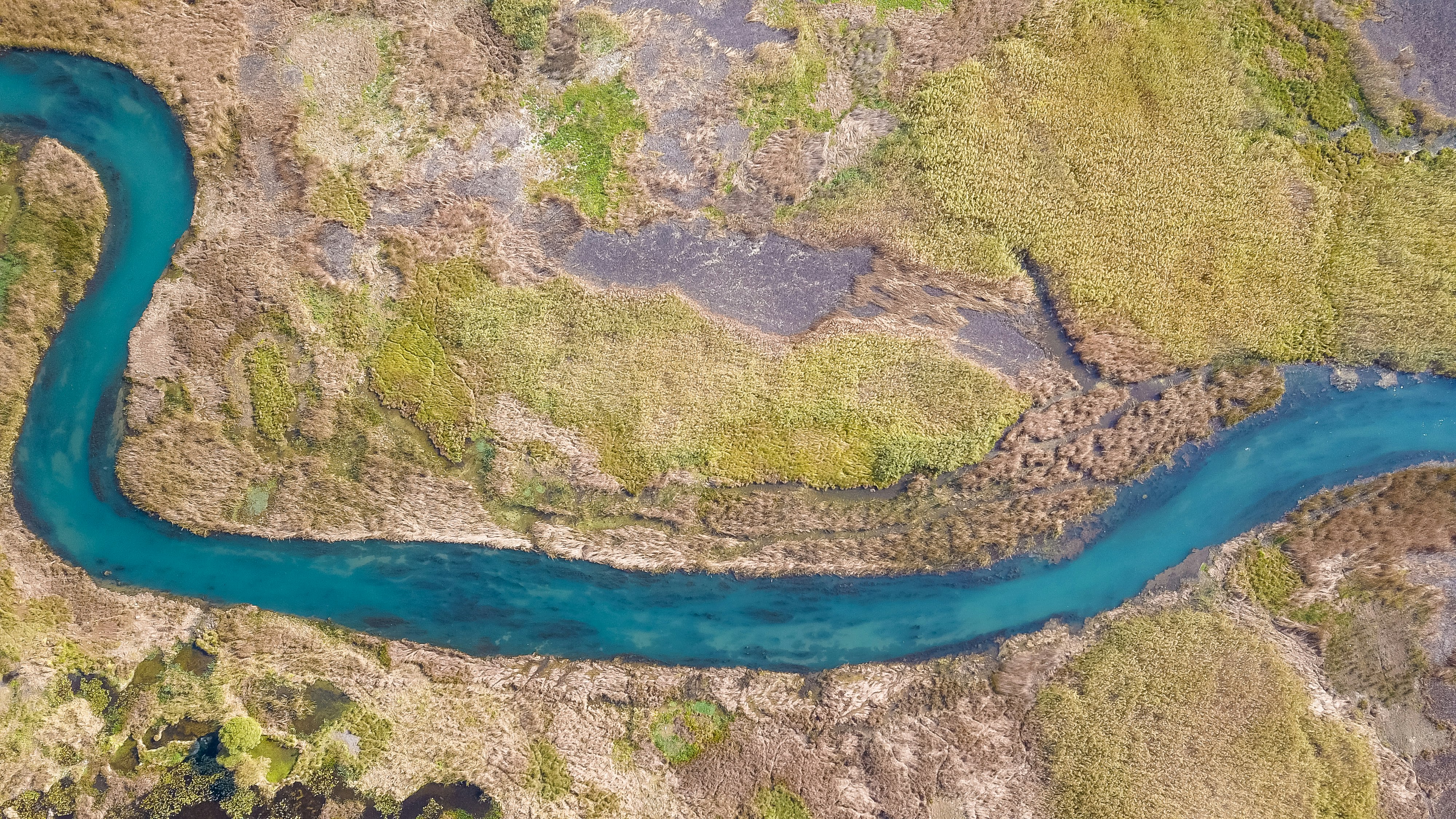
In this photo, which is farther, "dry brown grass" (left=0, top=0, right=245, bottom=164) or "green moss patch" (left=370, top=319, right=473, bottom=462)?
"green moss patch" (left=370, top=319, right=473, bottom=462)

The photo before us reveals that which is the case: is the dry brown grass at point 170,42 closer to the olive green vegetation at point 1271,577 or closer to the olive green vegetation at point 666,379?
the olive green vegetation at point 666,379

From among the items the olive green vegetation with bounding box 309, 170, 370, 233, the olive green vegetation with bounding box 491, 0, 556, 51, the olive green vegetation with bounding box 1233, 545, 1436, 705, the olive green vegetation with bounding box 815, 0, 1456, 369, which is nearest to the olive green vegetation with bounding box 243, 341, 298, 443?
the olive green vegetation with bounding box 309, 170, 370, 233

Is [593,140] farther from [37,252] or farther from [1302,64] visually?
[1302,64]

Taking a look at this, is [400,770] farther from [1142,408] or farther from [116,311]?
[1142,408]

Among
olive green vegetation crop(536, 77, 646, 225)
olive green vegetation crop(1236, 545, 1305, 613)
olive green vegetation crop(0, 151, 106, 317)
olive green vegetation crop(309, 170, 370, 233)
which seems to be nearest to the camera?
olive green vegetation crop(0, 151, 106, 317)

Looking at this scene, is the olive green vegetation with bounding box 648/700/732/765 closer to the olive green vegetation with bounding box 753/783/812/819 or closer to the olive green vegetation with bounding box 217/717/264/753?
the olive green vegetation with bounding box 753/783/812/819

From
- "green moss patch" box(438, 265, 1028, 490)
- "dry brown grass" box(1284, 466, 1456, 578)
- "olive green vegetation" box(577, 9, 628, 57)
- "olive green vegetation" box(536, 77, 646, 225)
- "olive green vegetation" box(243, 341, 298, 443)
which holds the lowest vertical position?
"dry brown grass" box(1284, 466, 1456, 578)

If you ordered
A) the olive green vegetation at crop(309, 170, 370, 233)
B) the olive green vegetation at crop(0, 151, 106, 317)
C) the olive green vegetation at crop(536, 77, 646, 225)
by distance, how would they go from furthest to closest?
the olive green vegetation at crop(536, 77, 646, 225)
the olive green vegetation at crop(309, 170, 370, 233)
the olive green vegetation at crop(0, 151, 106, 317)
